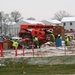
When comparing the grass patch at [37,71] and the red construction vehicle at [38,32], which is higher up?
the red construction vehicle at [38,32]

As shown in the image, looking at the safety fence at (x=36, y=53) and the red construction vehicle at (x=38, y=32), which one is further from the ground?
the red construction vehicle at (x=38, y=32)

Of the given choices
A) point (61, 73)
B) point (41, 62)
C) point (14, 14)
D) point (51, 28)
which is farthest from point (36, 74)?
point (14, 14)

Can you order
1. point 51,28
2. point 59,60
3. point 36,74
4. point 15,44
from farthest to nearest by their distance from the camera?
point 51,28 < point 15,44 < point 59,60 < point 36,74

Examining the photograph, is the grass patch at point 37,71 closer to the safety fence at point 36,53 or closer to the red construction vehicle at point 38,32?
the safety fence at point 36,53

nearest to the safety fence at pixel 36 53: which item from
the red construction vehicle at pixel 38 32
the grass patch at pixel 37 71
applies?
the red construction vehicle at pixel 38 32

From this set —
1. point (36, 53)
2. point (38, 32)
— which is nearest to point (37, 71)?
point (36, 53)

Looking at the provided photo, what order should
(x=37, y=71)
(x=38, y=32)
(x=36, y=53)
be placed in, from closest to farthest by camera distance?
(x=37, y=71)
(x=36, y=53)
(x=38, y=32)

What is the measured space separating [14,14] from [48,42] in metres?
114

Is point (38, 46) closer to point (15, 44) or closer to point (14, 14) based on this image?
point (15, 44)

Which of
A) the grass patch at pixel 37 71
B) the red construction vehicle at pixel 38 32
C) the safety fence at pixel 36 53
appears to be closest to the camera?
the grass patch at pixel 37 71

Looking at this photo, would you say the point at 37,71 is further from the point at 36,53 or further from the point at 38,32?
the point at 38,32

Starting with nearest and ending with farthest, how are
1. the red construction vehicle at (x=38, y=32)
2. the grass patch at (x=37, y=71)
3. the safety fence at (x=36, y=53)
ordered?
the grass patch at (x=37, y=71) → the safety fence at (x=36, y=53) → the red construction vehicle at (x=38, y=32)

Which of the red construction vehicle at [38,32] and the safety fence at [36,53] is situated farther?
the red construction vehicle at [38,32]

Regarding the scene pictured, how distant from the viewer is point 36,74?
58.7 feet
